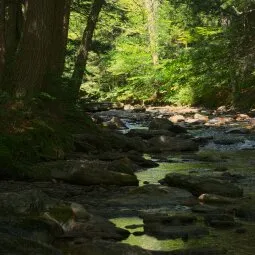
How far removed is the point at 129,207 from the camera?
5.59 metres

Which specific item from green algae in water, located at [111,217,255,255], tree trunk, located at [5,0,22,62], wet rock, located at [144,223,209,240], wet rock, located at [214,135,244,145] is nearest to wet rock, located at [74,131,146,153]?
wet rock, located at [214,135,244,145]

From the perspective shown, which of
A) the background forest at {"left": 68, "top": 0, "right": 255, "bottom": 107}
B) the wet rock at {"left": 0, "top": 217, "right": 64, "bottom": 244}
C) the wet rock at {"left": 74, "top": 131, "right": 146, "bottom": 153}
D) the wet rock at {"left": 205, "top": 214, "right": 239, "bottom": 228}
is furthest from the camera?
the background forest at {"left": 68, "top": 0, "right": 255, "bottom": 107}

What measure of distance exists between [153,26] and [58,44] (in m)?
23.1

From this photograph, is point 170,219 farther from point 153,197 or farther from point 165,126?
point 165,126

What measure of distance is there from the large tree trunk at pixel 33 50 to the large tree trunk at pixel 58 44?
40 cm

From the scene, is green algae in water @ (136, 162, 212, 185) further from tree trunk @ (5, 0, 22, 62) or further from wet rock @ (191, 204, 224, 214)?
tree trunk @ (5, 0, 22, 62)

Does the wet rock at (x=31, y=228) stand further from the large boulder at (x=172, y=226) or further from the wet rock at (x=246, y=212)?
the wet rock at (x=246, y=212)

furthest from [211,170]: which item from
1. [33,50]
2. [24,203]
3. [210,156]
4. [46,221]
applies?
[46,221]

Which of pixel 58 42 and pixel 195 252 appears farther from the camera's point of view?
pixel 58 42

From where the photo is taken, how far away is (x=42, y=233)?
159 inches

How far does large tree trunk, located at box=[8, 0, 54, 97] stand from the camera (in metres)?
9.02

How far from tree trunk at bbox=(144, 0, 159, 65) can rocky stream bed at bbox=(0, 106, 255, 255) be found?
79.5 ft

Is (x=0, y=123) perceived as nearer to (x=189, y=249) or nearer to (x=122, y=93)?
(x=189, y=249)

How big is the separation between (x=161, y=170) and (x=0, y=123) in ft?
8.51
